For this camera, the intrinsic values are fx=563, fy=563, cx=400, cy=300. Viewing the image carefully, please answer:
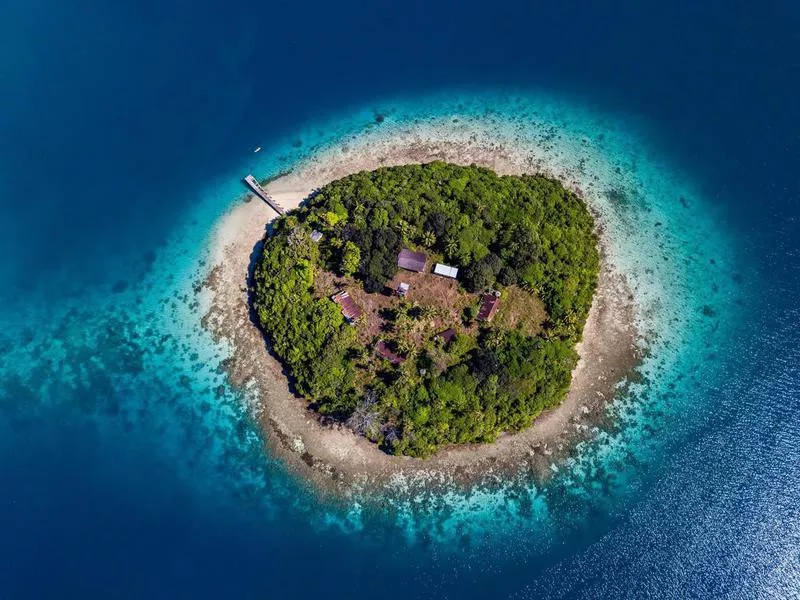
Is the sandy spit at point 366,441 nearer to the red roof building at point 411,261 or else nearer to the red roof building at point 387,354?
the red roof building at point 387,354

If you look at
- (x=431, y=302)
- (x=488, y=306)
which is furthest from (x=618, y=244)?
(x=431, y=302)

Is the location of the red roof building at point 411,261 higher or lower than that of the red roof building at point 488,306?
higher

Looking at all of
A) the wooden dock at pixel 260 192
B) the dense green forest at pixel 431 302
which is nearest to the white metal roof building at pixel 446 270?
the dense green forest at pixel 431 302

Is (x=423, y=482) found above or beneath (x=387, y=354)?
beneath

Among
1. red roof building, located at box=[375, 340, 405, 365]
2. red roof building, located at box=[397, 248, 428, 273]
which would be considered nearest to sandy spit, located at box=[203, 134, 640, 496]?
red roof building, located at box=[375, 340, 405, 365]

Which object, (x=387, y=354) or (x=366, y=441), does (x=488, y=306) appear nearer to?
(x=387, y=354)

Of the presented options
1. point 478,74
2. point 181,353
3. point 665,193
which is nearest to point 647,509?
point 665,193

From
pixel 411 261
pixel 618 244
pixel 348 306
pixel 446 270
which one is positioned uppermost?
pixel 618 244
